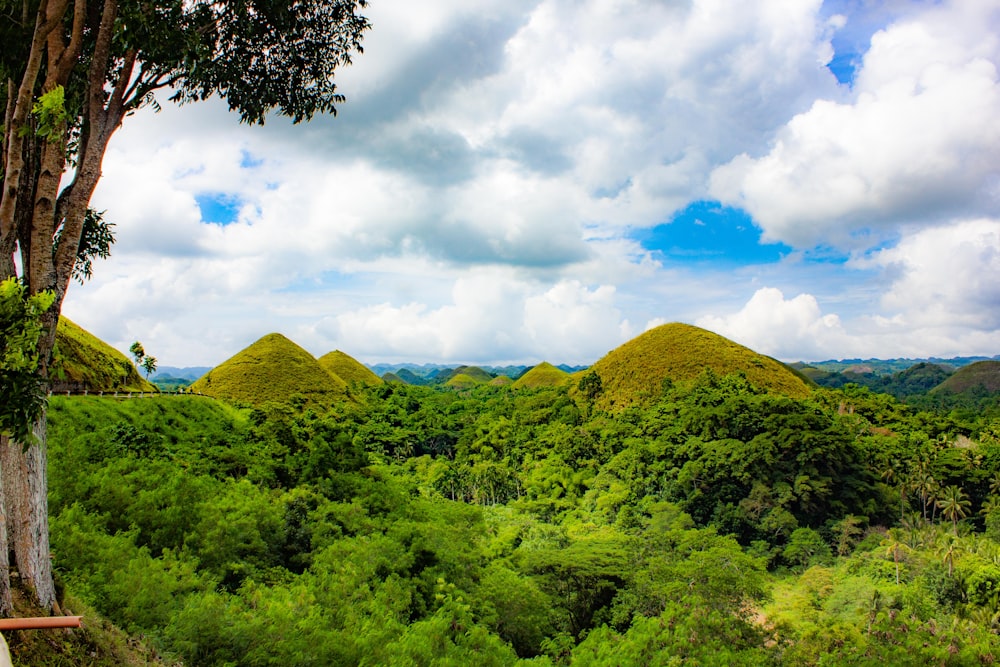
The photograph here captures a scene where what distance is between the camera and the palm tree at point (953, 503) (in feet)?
115

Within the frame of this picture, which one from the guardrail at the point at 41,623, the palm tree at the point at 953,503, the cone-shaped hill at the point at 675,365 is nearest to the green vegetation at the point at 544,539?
the palm tree at the point at 953,503

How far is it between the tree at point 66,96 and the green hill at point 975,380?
181m

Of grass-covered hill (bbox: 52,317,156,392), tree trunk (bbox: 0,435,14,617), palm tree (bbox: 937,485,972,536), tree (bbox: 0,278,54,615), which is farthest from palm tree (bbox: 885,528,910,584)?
grass-covered hill (bbox: 52,317,156,392)

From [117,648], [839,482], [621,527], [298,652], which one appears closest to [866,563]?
[839,482]

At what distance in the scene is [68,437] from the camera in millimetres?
16484

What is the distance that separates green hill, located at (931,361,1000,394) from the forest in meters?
123

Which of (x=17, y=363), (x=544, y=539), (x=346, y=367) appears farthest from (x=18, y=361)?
(x=346, y=367)

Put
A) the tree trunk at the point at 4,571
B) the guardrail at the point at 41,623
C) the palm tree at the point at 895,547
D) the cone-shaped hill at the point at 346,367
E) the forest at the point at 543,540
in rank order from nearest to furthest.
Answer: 1. the guardrail at the point at 41,623
2. the tree trunk at the point at 4,571
3. the forest at the point at 543,540
4. the palm tree at the point at 895,547
5. the cone-shaped hill at the point at 346,367

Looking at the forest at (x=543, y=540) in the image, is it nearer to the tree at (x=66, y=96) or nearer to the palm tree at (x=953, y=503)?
the palm tree at (x=953, y=503)

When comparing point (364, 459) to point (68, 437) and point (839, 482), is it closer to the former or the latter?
point (68, 437)

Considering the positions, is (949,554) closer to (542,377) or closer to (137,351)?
(137,351)

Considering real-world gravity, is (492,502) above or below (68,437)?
below

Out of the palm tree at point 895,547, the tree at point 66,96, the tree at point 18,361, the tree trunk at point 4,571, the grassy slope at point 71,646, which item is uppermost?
the tree at point 66,96

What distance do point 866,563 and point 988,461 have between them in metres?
20.9
